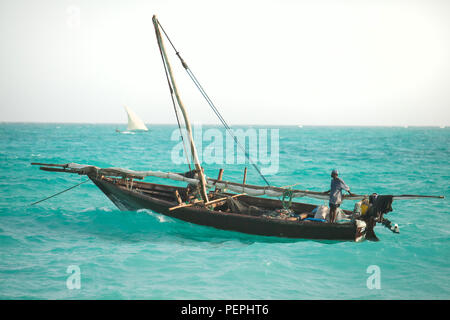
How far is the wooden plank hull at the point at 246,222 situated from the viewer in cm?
1150

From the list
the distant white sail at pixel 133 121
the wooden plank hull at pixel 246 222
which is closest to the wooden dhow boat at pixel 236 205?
the wooden plank hull at pixel 246 222

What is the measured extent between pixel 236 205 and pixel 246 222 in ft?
6.60

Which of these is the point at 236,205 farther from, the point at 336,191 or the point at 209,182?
the point at 336,191

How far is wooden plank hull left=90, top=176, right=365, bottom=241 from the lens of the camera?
11500mm

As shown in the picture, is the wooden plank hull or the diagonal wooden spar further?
the diagonal wooden spar

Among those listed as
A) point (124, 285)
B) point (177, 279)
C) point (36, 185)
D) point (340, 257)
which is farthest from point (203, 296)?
point (36, 185)

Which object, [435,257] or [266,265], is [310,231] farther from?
[435,257]

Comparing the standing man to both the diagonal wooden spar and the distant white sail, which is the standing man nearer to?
the diagonal wooden spar

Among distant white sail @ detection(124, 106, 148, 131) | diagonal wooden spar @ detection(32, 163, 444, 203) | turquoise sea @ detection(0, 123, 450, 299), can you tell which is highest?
distant white sail @ detection(124, 106, 148, 131)

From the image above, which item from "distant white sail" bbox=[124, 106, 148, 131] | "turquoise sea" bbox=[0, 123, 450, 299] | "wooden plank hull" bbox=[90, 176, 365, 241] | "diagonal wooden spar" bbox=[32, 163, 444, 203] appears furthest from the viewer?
"distant white sail" bbox=[124, 106, 148, 131]

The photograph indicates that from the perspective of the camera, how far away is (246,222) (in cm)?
1245

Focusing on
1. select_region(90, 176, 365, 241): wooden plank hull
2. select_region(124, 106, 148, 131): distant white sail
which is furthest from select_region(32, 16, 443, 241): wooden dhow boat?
select_region(124, 106, 148, 131): distant white sail

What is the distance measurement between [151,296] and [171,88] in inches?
310

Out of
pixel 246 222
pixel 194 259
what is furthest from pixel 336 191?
pixel 194 259
